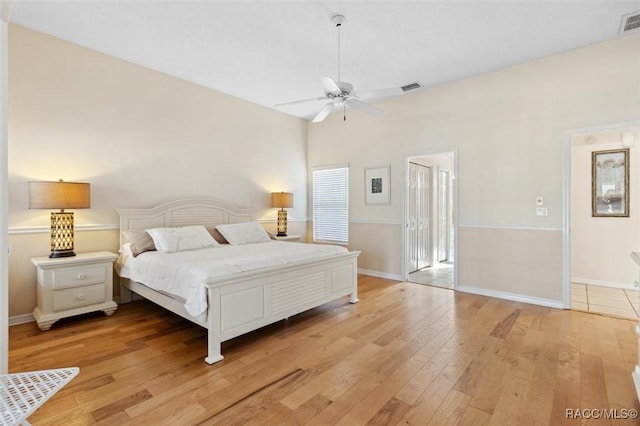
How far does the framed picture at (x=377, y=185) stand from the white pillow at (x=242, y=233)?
6.64 feet

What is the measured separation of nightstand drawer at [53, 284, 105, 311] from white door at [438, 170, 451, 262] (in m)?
6.11

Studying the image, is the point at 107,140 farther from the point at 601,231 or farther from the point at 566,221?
the point at 601,231

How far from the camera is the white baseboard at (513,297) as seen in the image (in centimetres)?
378

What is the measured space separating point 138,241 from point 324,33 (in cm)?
319

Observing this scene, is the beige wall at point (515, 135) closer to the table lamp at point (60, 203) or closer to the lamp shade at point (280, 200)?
the lamp shade at point (280, 200)

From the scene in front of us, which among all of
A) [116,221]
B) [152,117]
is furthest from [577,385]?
[152,117]

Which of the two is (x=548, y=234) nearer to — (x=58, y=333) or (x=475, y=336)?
(x=475, y=336)

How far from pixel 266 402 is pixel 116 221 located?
315 centimetres

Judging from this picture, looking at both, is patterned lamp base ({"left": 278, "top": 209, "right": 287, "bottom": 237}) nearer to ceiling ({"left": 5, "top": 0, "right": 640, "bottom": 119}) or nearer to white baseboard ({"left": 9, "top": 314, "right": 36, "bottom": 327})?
ceiling ({"left": 5, "top": 0, "right": 640, "bottom": 119})

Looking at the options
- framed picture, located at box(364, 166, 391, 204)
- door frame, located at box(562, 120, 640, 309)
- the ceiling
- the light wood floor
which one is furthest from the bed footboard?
door frame, located at box(562, 120, 640, 309)

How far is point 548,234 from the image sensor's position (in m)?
3.83

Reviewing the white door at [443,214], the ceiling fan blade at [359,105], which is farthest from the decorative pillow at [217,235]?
the white door at [443,214]

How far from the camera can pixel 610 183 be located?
459cm

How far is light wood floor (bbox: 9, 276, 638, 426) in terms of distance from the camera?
6.11 ft
